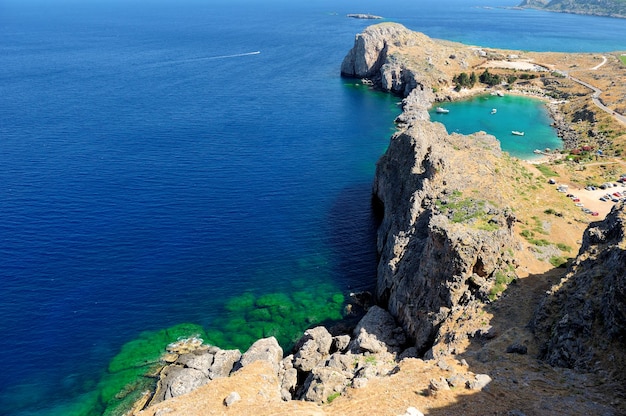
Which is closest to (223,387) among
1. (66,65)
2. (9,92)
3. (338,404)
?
(338,404)

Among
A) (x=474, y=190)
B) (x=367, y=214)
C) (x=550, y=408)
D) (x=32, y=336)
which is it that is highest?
(x=474, y=190)

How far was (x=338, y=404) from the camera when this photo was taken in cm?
3506

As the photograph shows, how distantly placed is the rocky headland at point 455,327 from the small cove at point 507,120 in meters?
45.8

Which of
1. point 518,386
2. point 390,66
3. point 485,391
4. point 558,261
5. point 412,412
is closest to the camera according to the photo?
point 412,412

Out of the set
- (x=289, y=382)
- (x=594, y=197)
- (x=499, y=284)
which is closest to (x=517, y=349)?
(x=499, y=284)

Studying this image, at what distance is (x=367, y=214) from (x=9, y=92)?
138978mm

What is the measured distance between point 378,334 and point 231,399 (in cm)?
2333

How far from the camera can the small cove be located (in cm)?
12362

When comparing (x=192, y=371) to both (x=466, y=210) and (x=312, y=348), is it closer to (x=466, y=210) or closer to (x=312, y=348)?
(x=312, y=348)

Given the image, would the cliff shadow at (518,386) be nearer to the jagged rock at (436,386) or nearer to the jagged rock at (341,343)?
the jagged rock at (436,386)

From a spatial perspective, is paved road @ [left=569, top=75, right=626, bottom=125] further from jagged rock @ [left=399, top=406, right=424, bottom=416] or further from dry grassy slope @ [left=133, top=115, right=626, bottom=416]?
jagged rock @ [left=399, top=406, right=424, bottom=416]

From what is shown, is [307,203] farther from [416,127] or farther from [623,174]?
[623,174]

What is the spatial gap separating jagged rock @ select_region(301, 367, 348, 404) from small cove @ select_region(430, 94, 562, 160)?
92814 millimetres

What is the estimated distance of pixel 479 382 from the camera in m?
33.2
